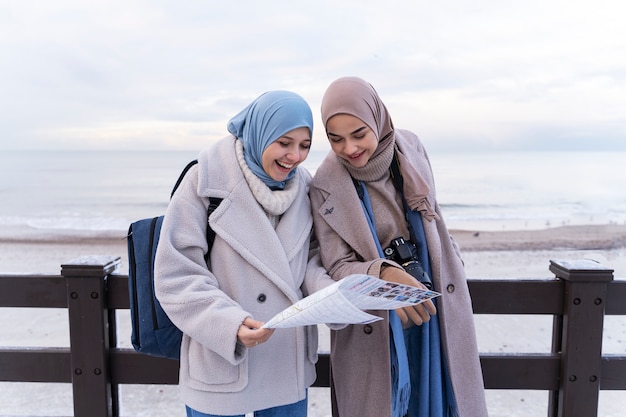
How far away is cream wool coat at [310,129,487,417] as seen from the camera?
5.71 feet

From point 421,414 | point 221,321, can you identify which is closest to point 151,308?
point 221,321

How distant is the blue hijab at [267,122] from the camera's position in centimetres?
158

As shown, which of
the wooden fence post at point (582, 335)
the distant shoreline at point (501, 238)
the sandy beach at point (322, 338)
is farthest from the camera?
the distant shoreline at point (501, 238)

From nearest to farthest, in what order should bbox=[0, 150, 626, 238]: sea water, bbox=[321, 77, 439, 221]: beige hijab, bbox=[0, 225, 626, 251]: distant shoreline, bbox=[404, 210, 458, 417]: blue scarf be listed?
1. bbox=[321, 77, 439, 221]: beige hijab
2. bbox=[404, 210, 458, 417]: blue scarf
3. bbox=[0, 225, 626, 251]: distant shoreline
4. bbox=[0, 150, 626, 238]: sea water

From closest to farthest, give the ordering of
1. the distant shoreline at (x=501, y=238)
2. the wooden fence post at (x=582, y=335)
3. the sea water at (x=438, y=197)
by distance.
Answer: the wooden fence post at (x=582, y=335) < the distant shoreline at (x=501, y=238) < the sea water at (x=438, y=197)

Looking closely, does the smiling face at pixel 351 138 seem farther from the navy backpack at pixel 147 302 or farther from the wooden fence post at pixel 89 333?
the wooden fence post at pixel 89 333

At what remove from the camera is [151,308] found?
1709 millimetres

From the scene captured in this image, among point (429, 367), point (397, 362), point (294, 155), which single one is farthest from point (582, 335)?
point (294, 155)

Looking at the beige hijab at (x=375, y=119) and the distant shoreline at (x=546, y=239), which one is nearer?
the beige hijab at (x=375, y=119)

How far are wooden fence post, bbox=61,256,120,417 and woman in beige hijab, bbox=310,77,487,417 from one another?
102cm

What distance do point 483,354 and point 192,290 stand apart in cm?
139

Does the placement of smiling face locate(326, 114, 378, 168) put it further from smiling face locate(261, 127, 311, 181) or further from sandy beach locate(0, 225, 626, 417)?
sandy beach locate(0, 225, 626, 417)

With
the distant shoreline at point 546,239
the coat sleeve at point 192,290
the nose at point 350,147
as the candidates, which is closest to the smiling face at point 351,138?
the nose at point 350,147

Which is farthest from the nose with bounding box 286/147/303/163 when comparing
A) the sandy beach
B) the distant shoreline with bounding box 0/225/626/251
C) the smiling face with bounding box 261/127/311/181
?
the distant shoreline with bounding box 0/225/626/251
